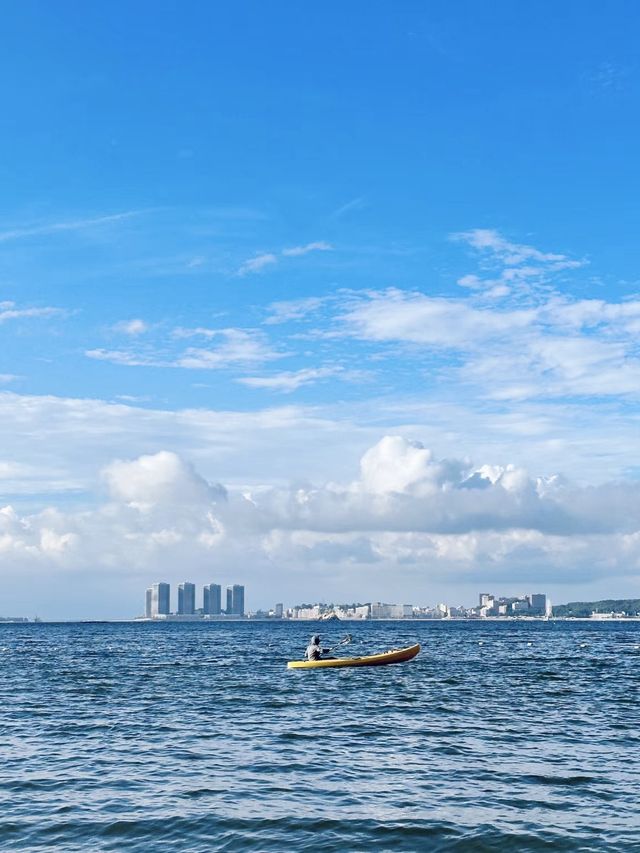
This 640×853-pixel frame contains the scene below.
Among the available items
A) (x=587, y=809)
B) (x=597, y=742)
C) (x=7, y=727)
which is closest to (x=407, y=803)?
(x=587, y=809)

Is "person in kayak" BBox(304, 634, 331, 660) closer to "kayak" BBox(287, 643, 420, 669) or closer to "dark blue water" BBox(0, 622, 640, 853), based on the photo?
"kayak" BBox(287, 643, 420, 669)

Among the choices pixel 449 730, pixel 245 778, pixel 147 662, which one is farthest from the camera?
pixel 147 662

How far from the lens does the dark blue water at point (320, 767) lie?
73.2 ft

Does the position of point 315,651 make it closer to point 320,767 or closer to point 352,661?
point 352,661

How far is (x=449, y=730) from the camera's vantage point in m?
37.9

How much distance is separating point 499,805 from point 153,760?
508 inches

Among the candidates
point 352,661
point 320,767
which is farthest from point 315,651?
point 320,767

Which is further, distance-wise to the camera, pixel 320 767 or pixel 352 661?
pixel 352 661

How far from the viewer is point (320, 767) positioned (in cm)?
3006

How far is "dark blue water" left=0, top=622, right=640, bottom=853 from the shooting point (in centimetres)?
2231

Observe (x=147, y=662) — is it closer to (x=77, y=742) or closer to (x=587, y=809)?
(x=77, y=742)

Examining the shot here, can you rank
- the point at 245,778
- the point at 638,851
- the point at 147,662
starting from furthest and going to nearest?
1. the point at 147,662
2. the point at 245,778
3. the point at 638,851

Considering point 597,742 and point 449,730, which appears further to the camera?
point 449,730

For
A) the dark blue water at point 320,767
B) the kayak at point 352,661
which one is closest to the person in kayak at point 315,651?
the kayak at point 352,661
